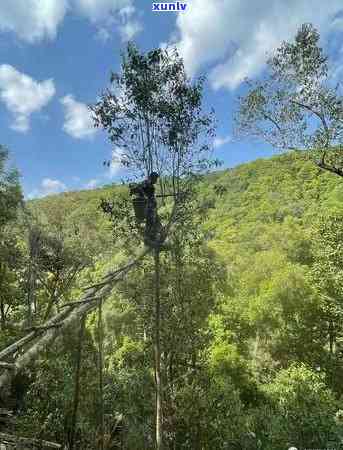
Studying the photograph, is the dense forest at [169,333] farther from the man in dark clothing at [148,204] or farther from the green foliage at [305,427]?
the man in dark clothing at [148,204]

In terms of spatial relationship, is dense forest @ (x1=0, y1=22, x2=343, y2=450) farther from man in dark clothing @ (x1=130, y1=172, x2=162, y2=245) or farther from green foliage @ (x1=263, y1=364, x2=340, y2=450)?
man in dark clothing @ (x1=130, y1=172, x2=162, y2=245)

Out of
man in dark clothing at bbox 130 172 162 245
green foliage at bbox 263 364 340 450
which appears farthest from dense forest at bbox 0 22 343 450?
man in dark clothing at bbox 130 172 162 245

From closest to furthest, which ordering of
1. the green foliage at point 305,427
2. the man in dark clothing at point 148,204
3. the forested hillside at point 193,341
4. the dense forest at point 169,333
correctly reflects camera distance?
the man in dark clothing at point 148,204
the dense forest at point 169,333
the green foliage at point 305,427
the forested hillside at point 193,341

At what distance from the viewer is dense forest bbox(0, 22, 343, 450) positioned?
8.63 metres

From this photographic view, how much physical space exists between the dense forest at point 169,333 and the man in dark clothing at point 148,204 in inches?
16.8

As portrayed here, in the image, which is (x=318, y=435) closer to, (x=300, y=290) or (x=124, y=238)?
(x=124, y=238)

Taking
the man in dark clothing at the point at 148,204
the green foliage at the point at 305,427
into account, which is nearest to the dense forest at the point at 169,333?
the green foliage at the point at 305,427

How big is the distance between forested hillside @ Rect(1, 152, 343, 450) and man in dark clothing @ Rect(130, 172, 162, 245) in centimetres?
156

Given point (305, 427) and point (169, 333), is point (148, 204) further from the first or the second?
point (305, 427)

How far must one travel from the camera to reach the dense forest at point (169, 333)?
8.63 m

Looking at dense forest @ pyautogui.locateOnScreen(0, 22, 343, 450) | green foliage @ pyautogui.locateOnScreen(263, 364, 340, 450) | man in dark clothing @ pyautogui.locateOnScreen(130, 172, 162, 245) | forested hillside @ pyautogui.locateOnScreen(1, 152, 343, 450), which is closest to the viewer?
man in dark clothing @ pyautogui.locateOnScreen(130, 172, 162, 245)

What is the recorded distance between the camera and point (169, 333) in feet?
37.4

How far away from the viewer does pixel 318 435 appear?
9969 mm

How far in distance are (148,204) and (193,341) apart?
5.27 m
